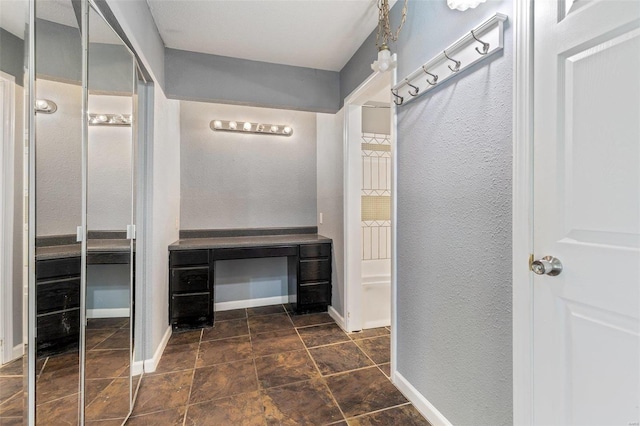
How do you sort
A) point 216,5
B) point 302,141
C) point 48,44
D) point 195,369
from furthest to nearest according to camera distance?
point 302,141
point 195,369
point 216,5
point 48,44

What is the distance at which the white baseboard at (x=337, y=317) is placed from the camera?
2709 mm

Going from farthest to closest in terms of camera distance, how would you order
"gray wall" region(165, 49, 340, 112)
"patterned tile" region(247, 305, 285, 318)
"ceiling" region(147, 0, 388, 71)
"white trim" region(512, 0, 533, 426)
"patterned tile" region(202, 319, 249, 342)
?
1. "patterned tile" region(247, 305, 285, 318)
2. "patterned tile" region(202, 319, 249, 342)
3. "gray wall" region(165, 49, 340, 112)
4. "ceiling" region(147, 0, 388, 71)
5. "white trim" region(512, 0, 533, 426)

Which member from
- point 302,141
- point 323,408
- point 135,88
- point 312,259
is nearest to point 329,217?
point 312,259

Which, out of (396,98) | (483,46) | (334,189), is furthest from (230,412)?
(483,46)

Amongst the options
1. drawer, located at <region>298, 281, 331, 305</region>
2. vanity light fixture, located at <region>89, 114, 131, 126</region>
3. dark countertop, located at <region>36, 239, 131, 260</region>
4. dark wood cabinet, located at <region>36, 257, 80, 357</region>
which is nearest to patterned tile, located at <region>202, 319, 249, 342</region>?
drawer, located at <region>298, 281, 331, 305</region>

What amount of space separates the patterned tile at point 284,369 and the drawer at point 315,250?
1.01 metres

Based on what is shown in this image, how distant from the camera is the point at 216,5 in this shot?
1.88 m

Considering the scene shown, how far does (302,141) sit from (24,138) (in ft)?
9.43

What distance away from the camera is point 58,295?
3.41 ft

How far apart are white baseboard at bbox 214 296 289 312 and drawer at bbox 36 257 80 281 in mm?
2235

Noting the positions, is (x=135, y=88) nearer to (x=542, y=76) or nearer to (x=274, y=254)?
(x=274, y=254)

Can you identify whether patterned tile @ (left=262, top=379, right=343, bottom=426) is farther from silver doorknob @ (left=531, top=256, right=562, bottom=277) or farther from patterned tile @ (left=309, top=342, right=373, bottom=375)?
silver doorknob @ (left=531, top=256, right=562, bottom=277)

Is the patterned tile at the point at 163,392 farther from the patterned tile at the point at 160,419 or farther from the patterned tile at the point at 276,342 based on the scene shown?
the patterned tile at the point at 276,342

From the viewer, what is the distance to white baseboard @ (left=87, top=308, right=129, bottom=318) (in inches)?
50.0
